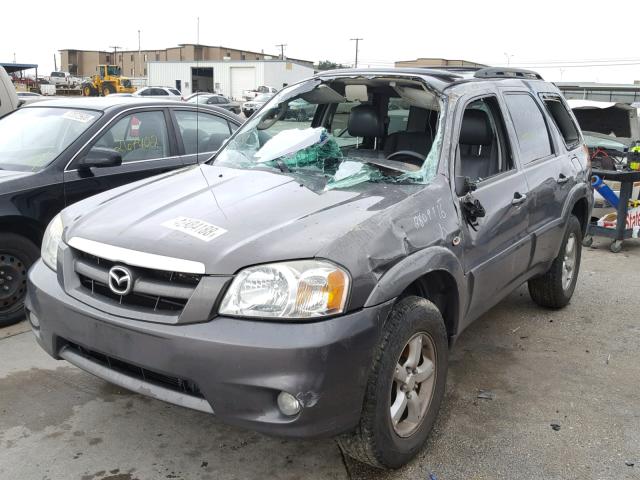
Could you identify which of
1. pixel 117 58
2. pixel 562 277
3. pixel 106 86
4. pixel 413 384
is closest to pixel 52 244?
pixel 413 384

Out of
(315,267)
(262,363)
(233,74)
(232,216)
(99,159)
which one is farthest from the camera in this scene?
(233,74)

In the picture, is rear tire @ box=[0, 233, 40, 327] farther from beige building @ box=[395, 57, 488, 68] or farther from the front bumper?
beige building @ box=[395, 57, 488, 68]

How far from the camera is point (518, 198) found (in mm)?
3725

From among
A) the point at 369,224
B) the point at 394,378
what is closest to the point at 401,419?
the point at 394,378

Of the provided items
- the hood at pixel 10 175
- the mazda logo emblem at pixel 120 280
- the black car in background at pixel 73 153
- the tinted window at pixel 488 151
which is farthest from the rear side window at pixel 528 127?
the hood at pixel 10 175

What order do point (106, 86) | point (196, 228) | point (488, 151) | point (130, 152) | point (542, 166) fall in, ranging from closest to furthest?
point (196, 228), point (488, 151), point (542, 166), point (130, 152), point (106, 86)

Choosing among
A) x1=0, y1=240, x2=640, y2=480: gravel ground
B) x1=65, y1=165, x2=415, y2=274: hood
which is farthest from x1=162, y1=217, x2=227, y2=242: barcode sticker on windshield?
x1=0, y1=240, x2=640, y2=480: gravel ground

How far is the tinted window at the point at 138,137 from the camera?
16.5ft

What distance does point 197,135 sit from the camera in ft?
18.7

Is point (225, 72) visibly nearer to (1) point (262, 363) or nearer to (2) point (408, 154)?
(2) point (408, 154)

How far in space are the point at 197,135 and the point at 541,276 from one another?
3.30 metres

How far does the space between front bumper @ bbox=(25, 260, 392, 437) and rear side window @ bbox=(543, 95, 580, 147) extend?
3110 mm

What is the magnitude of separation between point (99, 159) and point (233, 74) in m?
64.5

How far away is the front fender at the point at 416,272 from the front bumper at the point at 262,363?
0.06m
